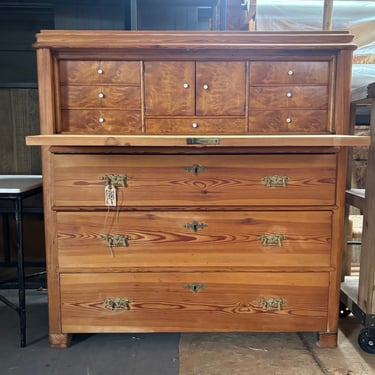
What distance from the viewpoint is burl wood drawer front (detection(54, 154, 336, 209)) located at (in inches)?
67.8

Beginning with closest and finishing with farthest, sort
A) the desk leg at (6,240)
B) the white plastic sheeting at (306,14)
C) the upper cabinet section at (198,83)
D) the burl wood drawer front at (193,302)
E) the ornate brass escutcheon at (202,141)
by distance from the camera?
the ornate brass escutcheon at (202,141) → the upper cabinet section at (198,83) → the burl wood drawer front at (193,302) → the desk leg at (6,240) → the white plastic sheeting at (306,14)

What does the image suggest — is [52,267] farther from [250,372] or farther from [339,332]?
[339,332]

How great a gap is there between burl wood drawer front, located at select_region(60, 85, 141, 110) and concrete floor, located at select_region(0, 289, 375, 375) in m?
1.14

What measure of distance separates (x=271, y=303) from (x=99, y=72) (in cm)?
132

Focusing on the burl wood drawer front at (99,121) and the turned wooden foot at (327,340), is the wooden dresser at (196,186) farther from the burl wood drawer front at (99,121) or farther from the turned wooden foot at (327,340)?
the turned wooden foot at (327,340)

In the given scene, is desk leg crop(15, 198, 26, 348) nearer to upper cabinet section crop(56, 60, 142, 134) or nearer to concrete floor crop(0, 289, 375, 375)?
concrete floor crop(0, 289, 375, 375)

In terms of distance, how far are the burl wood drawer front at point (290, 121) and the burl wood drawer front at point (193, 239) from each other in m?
0.38

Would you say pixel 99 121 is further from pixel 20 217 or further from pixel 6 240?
pixel 6 240

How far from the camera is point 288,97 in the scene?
177cm

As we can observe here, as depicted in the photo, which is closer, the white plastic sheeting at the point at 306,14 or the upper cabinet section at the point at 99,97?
the upper cabinet section at the point at 99,97

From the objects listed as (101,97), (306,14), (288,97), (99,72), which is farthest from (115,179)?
(306,14)

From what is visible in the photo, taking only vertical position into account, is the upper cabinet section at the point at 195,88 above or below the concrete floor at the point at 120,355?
above

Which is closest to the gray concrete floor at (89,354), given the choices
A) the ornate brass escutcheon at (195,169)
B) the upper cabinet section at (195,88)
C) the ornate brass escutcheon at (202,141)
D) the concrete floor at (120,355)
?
the concrete floor at (120,355)

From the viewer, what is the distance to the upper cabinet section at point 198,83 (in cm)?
168
